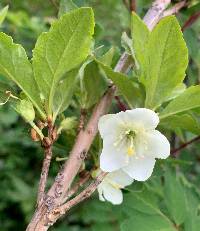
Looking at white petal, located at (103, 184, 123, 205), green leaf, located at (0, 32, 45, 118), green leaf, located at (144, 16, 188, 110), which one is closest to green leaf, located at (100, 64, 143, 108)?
green leaf, located at (144, 16, 188, 110)

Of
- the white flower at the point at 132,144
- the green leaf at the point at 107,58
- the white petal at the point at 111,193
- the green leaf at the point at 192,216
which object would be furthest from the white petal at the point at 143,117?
the green leaf at the point at 192,216

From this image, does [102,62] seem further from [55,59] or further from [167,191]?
[167,191]

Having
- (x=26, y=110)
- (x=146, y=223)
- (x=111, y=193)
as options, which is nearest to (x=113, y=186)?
(x=111, y=193)

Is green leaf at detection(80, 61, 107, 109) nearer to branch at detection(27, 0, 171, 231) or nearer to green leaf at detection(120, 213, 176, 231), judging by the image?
branch at detection(27, 0, 171, 231)

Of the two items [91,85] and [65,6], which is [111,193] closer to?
[91,85]

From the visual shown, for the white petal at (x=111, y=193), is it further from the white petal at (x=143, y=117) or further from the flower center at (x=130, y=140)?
the white petal at (x=143, y=117)

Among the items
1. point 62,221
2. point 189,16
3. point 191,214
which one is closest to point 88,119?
point 191,214
